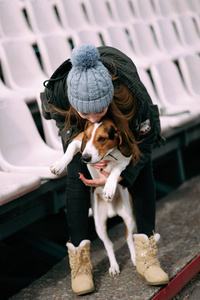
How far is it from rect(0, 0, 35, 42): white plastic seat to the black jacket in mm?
1460

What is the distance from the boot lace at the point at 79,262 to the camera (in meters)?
1.22

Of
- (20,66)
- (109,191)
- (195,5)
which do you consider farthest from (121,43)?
(109,191)

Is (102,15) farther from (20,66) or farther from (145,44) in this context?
(20,66)

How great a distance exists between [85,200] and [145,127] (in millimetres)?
294

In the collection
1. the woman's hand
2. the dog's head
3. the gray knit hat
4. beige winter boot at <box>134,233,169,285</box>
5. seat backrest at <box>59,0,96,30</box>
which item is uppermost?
seat backrest at <box>59,0,96,30</box>

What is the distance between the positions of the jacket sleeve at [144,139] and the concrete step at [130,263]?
0.34 m

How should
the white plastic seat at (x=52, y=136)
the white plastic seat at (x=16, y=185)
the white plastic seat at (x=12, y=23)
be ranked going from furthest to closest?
the white plastic seat at (x=12, y=23), the white plastic seat at (x=52, y=136), the white plastic seat at (x=16, y=185)

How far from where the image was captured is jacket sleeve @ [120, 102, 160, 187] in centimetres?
114

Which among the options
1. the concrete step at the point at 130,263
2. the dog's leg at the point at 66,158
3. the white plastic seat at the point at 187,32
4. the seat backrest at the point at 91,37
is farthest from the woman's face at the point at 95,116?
the white plastic seat at the point at 187,32

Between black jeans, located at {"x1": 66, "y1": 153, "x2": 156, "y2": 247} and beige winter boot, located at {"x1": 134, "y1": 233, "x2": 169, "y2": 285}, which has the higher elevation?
black jeans, located at {"x1": 66, "y1": 153, "x2": 156, "y2": 247}

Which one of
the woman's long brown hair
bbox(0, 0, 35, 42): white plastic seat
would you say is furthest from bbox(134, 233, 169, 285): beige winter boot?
bbox(0, 0, 35, 42): white plastic seat

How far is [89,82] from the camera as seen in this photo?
0.95 metres

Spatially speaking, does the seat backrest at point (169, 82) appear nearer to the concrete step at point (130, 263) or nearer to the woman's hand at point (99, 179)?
the concrete step at point (130, 263)

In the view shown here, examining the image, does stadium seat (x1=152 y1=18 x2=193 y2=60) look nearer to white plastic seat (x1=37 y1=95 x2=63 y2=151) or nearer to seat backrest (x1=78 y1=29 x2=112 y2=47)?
seat backrest (x1=78 y1=29 x2=112 y2=47)
